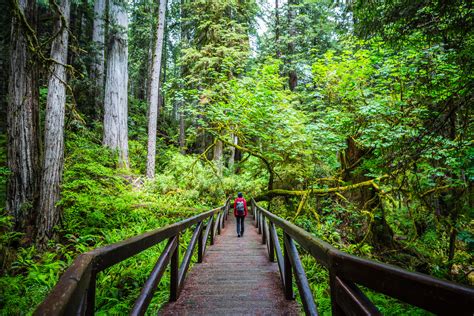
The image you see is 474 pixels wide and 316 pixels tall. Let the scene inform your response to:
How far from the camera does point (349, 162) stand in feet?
31.4

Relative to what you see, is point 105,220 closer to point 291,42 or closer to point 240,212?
point 240,212

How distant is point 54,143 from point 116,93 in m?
6.31

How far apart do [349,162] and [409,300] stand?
9276mm

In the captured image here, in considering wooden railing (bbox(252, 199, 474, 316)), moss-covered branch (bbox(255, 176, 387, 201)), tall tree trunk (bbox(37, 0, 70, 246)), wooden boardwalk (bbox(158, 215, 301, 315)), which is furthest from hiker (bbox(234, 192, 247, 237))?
wooden railing (bbox(252, 199, 474, 316))

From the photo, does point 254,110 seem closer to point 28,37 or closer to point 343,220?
point 343,220

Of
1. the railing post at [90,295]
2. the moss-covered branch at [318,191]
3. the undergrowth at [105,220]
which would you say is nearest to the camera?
the railing post at [90,295]

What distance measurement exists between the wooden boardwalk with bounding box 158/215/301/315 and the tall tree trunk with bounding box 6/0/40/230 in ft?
15.0

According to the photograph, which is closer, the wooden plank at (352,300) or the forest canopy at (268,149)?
the wooden plank at (352,300)

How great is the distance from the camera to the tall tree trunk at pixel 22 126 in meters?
5.85

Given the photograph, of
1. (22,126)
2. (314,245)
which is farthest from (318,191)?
(22,126)

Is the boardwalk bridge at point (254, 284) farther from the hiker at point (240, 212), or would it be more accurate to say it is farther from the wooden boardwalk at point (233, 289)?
the hiker at point (240, 212)

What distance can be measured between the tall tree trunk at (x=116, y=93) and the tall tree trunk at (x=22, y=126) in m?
5.45

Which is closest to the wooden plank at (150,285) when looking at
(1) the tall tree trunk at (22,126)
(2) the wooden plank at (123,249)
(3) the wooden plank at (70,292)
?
(2) the wooden plank at (123,249)

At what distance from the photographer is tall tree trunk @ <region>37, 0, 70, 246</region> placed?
5.98 meters
